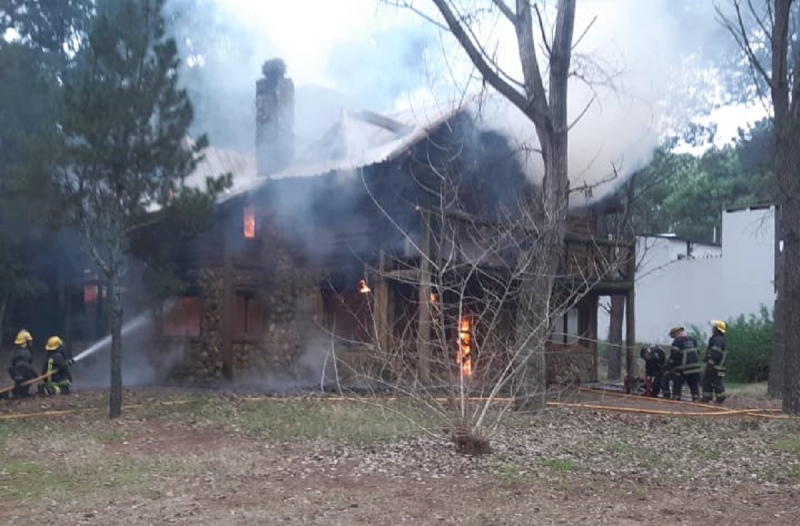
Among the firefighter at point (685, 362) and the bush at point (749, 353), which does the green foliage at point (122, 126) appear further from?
the bush at point (749, 353)

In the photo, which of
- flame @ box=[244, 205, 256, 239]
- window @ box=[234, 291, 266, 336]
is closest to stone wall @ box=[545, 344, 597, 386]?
window @ box=[234, 291, 266, 336]

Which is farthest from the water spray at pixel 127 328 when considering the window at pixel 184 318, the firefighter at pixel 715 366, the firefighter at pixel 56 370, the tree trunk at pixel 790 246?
the tree trunk at pixel 790 246

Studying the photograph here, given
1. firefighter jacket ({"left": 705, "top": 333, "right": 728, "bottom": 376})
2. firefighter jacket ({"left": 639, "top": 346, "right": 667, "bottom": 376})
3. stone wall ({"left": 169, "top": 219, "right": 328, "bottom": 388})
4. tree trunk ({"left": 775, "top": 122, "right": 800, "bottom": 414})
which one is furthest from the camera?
stone wall ({"left": 169, "top": 219, "right": 328, "bottom": 388})

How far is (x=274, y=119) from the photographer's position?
19.4 meters

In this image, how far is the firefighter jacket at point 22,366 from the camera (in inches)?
588

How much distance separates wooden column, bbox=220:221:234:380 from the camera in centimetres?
1789

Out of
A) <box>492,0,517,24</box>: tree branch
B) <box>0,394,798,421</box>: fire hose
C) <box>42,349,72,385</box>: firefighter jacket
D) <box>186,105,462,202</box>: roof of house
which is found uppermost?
<box>492,0,517,24</box>: tree branch

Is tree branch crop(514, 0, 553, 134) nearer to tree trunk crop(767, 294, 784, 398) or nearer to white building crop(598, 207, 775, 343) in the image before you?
tree trunk crop(767, 294, 784, 398)

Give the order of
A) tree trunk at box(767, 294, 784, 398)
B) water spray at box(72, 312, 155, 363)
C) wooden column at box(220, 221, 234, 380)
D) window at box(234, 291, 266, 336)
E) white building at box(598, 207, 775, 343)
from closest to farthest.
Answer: tree trunk at box(767, 294, 784, 398) → wooden column at box(220, 221, 234, 380) → window at box(234, 291, 266, 336) → water spray at box(72, 312, 155, 363) → white building at box(598, 207, 775, 343)

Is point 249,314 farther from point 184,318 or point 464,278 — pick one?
point 464,278

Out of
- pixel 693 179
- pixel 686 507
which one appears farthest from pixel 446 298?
pixel 693 179

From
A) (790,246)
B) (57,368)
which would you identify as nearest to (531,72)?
(790,246)

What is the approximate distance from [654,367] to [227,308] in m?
8.73

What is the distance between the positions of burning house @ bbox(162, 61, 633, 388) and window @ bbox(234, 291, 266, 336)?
1.0 inches
